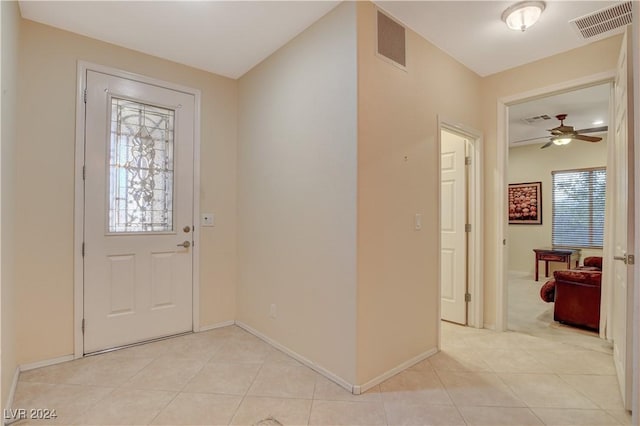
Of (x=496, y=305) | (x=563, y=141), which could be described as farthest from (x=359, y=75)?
(x=563, y=141)

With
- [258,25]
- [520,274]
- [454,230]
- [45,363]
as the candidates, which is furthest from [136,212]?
[520,274]

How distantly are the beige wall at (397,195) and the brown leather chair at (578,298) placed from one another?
1709mm

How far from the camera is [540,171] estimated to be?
6.57 m

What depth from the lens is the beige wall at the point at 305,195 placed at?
2242 millimetres

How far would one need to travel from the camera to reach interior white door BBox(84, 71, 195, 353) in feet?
9.01

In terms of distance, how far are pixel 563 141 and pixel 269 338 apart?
17.2ft

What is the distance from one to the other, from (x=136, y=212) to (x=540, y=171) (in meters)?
7.14

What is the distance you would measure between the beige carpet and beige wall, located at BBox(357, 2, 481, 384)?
4.36ft

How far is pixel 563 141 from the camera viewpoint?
199 inches

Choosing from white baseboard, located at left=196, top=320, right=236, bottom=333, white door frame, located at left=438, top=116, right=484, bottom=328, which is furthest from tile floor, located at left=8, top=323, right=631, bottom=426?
white door frame, located at left=438, top=116, right=484, bottom=328

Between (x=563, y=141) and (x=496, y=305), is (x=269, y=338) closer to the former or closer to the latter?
(x=496, y=305)

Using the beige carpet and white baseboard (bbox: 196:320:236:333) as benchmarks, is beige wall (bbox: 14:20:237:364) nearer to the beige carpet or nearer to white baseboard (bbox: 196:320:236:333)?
white baseboard (bbox: 196:320:236:333)

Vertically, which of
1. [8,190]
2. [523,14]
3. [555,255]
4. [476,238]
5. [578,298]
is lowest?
[578,298]

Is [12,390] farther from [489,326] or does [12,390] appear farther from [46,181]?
[489,326]
